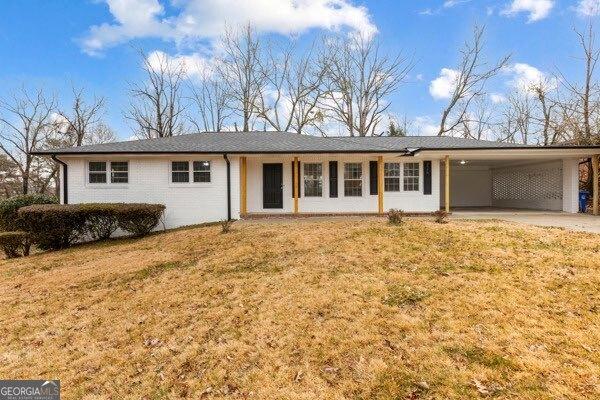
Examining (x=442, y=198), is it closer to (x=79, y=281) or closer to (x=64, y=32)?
(x=79, y=281)

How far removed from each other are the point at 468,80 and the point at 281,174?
20845 mm

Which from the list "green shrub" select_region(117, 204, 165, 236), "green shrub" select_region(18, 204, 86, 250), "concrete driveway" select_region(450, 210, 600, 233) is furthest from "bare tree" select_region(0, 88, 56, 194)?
"concrete driveway" select_region(450, 210, 600, 233)

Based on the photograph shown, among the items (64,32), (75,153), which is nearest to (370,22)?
(64,32)

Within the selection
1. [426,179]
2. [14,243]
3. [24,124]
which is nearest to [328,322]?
[426,179]

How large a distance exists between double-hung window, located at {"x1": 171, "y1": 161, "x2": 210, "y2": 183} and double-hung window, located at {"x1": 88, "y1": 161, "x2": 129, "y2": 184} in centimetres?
175

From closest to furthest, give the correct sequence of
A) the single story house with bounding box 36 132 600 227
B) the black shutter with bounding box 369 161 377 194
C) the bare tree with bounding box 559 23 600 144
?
the single story house with bounding box 36 132 600 227 → the black shutter with bounding box 369 161 377 194 → the bare tree with bounding box 559 23 600 144

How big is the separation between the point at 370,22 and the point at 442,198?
49.1 ft

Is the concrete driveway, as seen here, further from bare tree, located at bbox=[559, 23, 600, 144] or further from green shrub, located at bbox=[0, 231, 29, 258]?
green shrub, located at bbox=[0, 231, 29, 258]

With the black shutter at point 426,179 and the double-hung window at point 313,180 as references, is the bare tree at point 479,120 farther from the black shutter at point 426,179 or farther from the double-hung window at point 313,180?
the double-hung window at point 313,180

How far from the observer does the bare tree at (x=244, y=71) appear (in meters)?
25.8

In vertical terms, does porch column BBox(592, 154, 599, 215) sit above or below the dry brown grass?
above

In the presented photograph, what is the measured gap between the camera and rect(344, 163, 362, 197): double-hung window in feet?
41.5

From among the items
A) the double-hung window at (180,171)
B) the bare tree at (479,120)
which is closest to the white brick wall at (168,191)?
the double-hung window at (180,171)

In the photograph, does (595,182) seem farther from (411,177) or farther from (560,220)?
(411,177)
